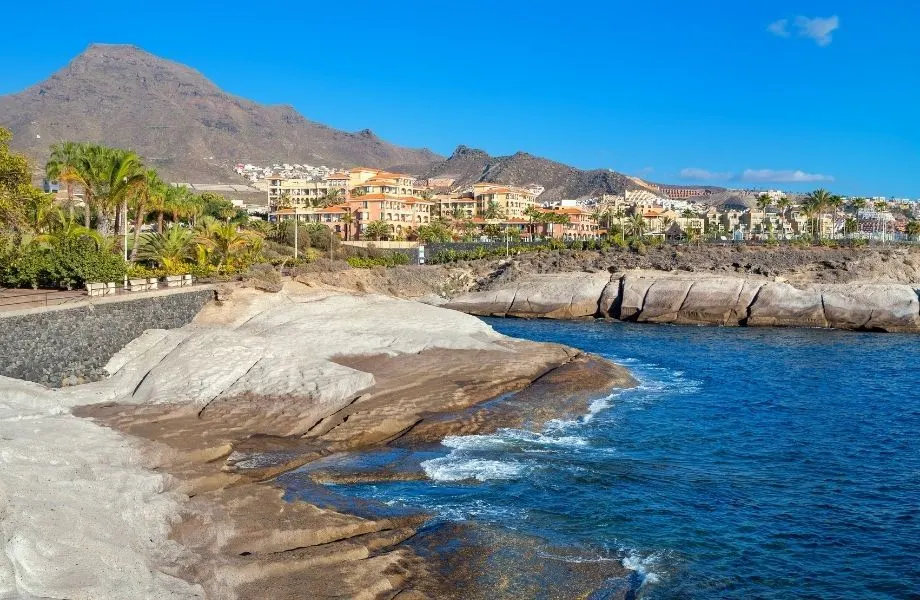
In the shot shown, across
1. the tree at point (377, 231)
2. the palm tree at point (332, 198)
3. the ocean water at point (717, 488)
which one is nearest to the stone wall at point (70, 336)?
the ocean water at point (717, 488)

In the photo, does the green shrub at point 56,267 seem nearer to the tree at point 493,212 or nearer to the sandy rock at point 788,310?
the sandy rock at point 788,310

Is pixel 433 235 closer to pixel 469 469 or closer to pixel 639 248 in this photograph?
pixel 639 248

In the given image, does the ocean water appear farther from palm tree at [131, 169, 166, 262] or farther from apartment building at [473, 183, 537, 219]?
apartment building at [473, 183, 537, 219]

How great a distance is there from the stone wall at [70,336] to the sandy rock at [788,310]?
45173 mm

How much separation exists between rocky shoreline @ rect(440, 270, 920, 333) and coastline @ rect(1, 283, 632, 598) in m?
25.0

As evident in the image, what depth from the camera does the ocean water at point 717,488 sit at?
1438 cm

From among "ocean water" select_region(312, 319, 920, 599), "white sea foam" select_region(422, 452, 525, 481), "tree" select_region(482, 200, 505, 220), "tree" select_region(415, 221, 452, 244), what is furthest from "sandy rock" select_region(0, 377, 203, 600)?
"tree" select_region(482, 200, 505, 220)

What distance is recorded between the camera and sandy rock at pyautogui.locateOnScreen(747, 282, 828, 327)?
57.0m

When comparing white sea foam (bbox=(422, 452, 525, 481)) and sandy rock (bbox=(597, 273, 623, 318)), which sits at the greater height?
sandy rock (bbox=(597, 273, 623, 318))

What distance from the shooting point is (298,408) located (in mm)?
22984

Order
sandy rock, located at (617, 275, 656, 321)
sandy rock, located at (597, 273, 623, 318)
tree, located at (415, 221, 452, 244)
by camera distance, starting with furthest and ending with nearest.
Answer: tree, located at (415, 221, 452, 244)
sandy rock, located at (597, 273, 623, 318)
sandy rock, located at (617, 275, 656, 321)

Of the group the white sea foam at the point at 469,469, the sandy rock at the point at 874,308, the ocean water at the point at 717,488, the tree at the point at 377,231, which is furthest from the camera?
the tree at the point at 377,231

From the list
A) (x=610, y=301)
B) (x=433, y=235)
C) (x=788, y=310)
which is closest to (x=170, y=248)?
(x=610, y=301)

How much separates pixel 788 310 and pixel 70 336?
5083 centimetres
